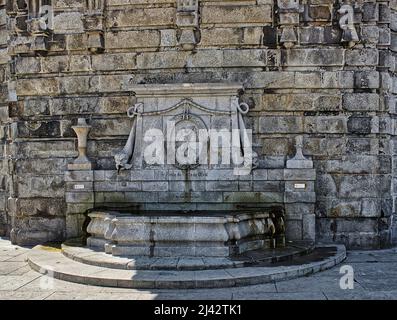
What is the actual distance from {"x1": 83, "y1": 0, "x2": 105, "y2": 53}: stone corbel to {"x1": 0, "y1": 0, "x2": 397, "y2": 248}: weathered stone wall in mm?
21

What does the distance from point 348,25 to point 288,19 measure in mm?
1009

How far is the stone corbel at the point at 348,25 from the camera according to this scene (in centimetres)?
884

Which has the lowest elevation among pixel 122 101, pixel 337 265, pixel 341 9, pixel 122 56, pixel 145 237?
pixel 337 265

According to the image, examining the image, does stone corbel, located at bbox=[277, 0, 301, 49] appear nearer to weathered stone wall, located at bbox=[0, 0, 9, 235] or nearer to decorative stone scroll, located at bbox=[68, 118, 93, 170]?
decorative stone scroll, located at bbox=[68, 118, 93, 170]

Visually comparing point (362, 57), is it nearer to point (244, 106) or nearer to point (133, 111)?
point (244, 106)

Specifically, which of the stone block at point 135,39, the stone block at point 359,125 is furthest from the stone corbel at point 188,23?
the stone block at point 359,125

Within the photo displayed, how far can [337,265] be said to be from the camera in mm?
7625

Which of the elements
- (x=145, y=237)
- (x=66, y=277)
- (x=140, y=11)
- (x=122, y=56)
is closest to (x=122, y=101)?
(x=122, y=56)

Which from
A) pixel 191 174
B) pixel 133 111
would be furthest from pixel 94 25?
pixel 191 174

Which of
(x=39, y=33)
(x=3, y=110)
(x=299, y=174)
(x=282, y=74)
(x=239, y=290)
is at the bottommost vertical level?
(x=239, y=290)

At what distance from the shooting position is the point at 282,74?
9000 mm

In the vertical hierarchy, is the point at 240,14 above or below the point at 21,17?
below
